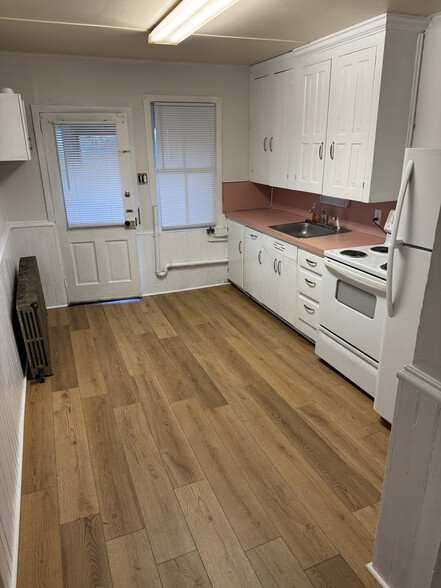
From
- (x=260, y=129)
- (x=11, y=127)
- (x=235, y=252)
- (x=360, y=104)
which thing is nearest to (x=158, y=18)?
(x=11, y=127)

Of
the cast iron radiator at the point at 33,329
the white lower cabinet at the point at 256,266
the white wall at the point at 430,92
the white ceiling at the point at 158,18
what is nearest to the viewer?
the white ceiling at the point at 158,18

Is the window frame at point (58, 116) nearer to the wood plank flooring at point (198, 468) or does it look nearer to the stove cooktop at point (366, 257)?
the wood plank flooring at point (198, 468)

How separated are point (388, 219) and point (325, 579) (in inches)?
99.0

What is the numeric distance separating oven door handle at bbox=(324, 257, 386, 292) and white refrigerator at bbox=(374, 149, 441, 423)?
0.84 feet

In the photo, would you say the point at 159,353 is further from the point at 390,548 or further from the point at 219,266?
the point at 390,548

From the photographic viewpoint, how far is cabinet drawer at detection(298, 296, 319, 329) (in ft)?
11.6

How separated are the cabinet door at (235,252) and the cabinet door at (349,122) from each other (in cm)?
142

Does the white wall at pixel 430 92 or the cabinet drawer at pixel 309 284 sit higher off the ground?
the white wall at pixel 430 92

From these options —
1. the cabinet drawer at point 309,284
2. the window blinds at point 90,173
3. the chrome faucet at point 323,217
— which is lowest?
the cabinet drawer at point 309,284

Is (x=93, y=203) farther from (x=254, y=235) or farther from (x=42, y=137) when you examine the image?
(x=254, y=235)

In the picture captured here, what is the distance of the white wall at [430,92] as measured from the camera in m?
2.81

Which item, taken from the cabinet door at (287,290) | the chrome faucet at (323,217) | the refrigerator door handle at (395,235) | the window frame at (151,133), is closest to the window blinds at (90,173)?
the window frame at (151,133)

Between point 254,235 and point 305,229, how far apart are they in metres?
0.53

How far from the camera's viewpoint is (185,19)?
271 cm
